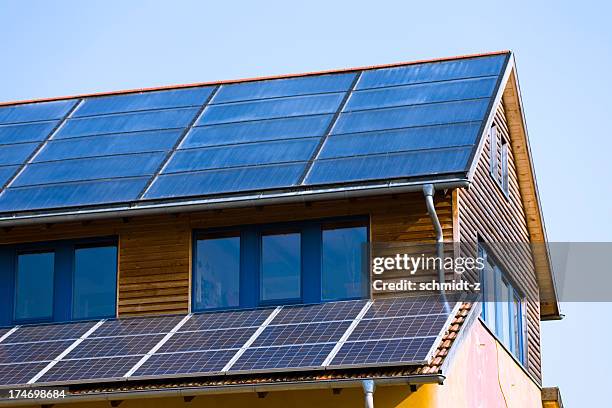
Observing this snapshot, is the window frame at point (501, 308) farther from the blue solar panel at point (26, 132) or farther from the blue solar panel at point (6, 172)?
the blue solar panel at point (26, 132)

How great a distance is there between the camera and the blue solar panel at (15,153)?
1003 inches

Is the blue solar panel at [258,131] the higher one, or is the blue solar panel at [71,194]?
the blue solar panel at [258,131]

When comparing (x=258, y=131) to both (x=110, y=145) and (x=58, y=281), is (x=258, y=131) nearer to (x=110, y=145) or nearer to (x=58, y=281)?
(x=110, y=145)

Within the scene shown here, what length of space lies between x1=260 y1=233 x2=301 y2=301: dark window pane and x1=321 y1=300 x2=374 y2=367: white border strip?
1.41m

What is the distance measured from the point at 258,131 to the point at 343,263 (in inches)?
155

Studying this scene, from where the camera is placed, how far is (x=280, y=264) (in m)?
22.0

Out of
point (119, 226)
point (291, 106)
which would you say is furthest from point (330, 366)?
point (291, 106)

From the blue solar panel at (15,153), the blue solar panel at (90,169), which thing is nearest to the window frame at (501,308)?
the blue solar panel at (90,169)

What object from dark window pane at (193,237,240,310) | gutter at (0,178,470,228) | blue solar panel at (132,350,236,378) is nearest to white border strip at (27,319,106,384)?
blue solar panel at (132,350,236,378)

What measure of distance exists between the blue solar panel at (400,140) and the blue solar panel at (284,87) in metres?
2.74

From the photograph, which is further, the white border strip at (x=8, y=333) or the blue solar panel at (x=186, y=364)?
the white border strip at (x=8, y=333)

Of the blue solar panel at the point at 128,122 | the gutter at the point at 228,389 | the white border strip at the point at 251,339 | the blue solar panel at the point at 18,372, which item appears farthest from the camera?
the blue solar panel at the point at 128,122

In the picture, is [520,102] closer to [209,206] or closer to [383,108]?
[383,108]

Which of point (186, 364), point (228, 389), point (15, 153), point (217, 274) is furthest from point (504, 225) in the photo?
point (15, 153)
